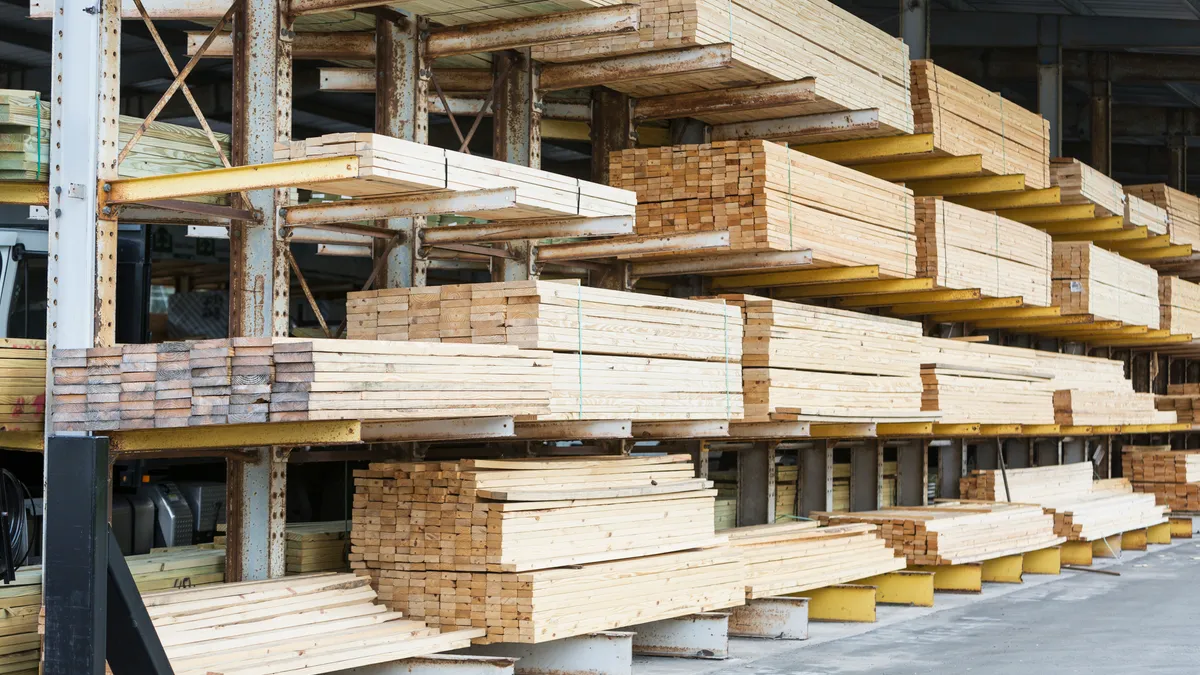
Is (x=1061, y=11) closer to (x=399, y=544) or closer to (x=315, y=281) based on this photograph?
(x=315, y=281)

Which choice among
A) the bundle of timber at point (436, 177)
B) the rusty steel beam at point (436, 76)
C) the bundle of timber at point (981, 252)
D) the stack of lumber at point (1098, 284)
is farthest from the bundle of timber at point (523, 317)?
the stack of lumber at point (1098, 284)

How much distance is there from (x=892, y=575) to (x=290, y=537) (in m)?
6.17

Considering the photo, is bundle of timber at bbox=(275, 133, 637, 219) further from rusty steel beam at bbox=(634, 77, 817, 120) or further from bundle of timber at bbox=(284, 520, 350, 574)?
rusty steel beam at bbox=(634, 77, 817, 120)

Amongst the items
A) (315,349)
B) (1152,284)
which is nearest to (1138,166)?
(1152,284)

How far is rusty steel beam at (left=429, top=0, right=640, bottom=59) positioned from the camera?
8.99 m

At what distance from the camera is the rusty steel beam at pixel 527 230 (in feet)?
29.6

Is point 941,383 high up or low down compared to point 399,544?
up

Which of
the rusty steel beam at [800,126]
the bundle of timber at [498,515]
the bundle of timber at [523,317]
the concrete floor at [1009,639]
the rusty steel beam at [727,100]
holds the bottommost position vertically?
the concrete floor at [1009,639]

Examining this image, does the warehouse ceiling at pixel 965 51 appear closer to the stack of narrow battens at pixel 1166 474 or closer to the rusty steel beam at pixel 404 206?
the stack of narrow battens at pixel 1166 474

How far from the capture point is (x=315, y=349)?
671cm

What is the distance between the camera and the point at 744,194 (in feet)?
35.8

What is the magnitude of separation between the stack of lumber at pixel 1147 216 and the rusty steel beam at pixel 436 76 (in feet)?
37.8

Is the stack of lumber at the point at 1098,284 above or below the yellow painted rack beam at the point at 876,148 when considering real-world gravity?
below

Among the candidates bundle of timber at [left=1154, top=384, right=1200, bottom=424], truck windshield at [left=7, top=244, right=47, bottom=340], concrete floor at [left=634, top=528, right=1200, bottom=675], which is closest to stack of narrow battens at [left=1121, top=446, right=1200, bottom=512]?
bundle of timber at [left=1154, top=384, right=1200, bottom=424]
